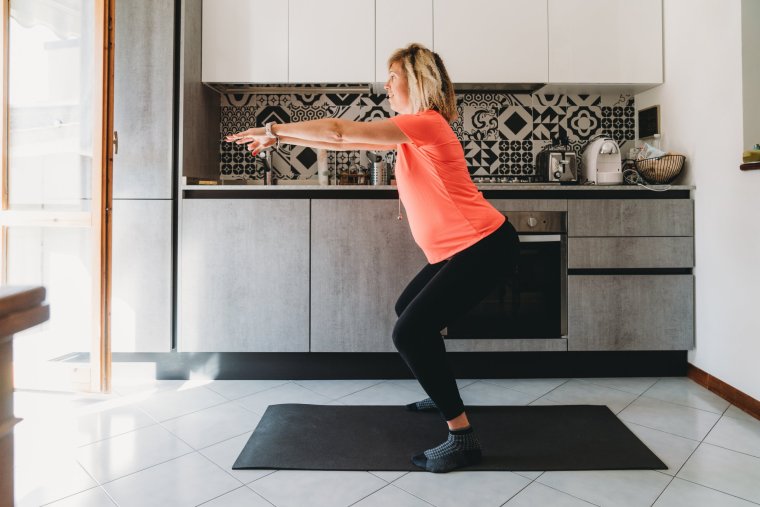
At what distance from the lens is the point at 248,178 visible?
3.18m

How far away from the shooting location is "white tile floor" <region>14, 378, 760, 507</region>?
1.48 meters

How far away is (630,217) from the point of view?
257 cm

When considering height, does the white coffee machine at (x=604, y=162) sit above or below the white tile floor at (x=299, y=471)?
above

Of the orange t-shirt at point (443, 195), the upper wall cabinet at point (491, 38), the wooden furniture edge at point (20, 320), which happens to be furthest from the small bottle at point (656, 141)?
the wooden furniture edge at point (20, 320)

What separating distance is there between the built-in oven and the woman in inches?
37.0

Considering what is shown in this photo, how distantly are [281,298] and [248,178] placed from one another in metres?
1.00

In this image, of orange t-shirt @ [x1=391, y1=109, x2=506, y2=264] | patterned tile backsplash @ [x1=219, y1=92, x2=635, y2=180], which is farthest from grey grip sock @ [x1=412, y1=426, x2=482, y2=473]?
patterned tile backsplash @ [x1=219, y1=92, x2=635, y2=180]

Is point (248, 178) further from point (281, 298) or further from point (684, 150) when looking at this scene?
point (684, 150)

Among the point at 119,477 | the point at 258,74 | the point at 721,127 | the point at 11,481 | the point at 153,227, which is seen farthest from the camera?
the point at 258,74

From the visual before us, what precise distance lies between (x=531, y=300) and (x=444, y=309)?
45.7 inches

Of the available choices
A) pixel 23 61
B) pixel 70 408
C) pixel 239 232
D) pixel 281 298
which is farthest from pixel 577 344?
pixel 23 61

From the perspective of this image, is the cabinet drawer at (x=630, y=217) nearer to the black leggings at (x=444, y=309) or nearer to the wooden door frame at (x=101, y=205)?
the black leggings at (x=444, y=309)

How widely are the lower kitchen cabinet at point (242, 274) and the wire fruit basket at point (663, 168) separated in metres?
1.83

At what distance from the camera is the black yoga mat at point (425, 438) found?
1681 millimetres
